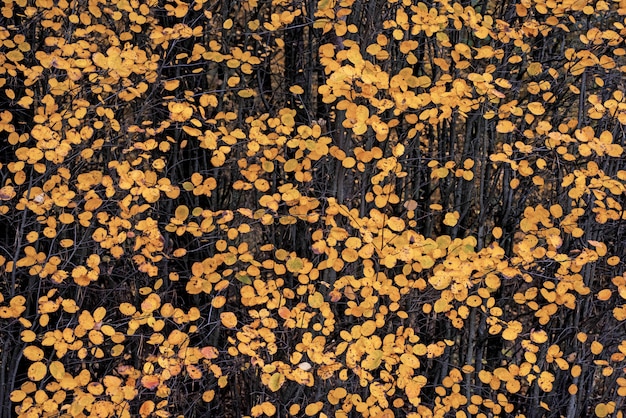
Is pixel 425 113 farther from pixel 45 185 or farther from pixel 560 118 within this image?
pixel 45 185

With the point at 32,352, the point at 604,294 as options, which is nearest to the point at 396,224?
the point at 604,294

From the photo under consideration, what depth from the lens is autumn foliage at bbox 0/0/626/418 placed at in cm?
352

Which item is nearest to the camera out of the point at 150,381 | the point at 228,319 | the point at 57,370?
the point at 57,370

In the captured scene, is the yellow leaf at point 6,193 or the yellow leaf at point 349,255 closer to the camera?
the yellow leaf at point 6,193

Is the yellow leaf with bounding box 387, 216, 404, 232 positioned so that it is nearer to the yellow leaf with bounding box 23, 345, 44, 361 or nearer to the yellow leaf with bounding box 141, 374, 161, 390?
the yellow leaf with bounding box 141, 374, 161, 390

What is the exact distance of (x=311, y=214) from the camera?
3.60 meters

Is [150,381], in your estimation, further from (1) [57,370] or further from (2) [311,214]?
(2) [311,214]

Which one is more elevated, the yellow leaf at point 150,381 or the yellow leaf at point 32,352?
the yellow leaf at point 32,352

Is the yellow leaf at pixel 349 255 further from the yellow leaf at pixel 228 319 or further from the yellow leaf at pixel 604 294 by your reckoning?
the yellow leaf at pixel 604 294

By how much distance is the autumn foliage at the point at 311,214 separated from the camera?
3.52 meters

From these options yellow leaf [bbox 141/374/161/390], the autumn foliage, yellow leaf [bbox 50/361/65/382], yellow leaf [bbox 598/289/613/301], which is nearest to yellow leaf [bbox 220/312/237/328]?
the autumn foliage

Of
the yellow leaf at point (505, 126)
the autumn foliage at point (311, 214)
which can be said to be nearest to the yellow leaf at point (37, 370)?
the autumn foliage at point (311, 214)

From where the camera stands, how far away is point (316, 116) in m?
4.32

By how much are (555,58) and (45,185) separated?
3.40 m
